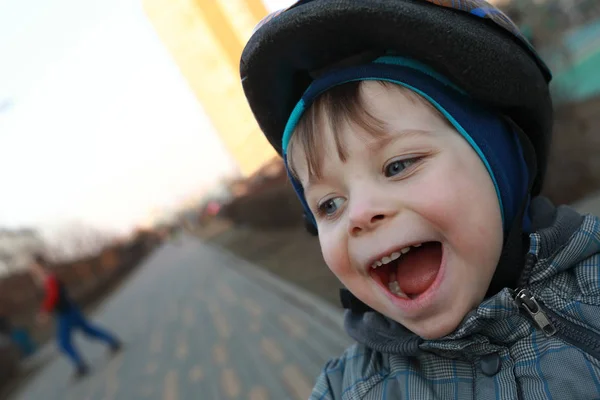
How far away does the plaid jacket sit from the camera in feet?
3.04

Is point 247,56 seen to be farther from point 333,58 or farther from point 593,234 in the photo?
point 593,234

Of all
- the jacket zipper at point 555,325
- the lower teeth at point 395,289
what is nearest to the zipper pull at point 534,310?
the jacket zipper at point 555,325

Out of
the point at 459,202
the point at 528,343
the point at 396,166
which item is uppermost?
the point at 396,166

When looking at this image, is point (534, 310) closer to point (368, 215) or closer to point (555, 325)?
point (555, 325)

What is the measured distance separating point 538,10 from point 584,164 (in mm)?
1767

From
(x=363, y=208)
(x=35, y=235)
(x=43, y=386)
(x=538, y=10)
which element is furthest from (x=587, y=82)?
(x=35, y=235)

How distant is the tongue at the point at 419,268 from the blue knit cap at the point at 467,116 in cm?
19

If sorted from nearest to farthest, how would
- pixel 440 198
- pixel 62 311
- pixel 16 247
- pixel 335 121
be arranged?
pixel 440 198 < pixel 335 121 < pixel 62 311 < pixel 16 247

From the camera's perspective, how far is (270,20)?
1122 mm

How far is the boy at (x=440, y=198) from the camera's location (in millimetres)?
973

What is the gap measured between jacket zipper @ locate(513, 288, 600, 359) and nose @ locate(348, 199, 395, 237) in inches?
13.3

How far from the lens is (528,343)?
99cm

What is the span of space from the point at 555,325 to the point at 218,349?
15.8 ft

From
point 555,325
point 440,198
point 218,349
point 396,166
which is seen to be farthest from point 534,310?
point 218,349
